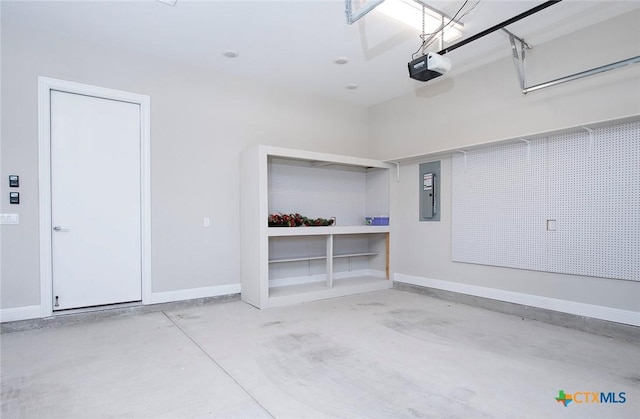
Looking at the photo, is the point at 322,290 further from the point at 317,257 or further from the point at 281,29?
the point at 281,29

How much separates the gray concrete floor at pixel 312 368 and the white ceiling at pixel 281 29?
316 centimetres

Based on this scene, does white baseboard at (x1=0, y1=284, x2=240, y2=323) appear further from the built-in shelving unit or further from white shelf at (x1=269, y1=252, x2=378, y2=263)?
white shelf at (x1=269, y1=252, x2=378, y2=263)

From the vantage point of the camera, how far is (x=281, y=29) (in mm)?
3615

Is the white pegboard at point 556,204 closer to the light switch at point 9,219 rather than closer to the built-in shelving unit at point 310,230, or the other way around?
the built-in shelving unit at point 310,230

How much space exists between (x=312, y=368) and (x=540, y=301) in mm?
2882

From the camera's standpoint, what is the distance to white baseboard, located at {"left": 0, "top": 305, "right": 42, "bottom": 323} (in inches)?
133

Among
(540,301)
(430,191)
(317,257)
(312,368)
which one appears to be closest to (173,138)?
(317,257)

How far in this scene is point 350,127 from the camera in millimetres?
6031

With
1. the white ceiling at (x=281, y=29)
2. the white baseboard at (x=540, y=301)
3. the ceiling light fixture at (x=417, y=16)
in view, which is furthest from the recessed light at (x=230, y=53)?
the white baseboard at (x=540, y=301)

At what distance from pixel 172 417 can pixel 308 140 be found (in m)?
4.31

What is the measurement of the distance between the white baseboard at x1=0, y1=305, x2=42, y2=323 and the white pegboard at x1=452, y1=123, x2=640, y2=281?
5.02 m

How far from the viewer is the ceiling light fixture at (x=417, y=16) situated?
308 cm

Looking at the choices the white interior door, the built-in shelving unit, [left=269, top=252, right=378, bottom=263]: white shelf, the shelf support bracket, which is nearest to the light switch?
the white interior door

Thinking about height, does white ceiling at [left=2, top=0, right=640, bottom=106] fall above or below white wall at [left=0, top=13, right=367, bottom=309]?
above
